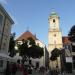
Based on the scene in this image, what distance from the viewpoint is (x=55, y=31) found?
81.8 meters

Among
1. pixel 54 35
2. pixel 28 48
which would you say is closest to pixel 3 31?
pixel 28 48

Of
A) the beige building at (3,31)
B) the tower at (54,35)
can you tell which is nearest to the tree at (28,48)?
the beige building at (3,31)

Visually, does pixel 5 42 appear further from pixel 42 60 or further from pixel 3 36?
pixel 42 60

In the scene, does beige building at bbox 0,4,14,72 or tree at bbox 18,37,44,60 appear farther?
tree at bbox 18,37,44,60

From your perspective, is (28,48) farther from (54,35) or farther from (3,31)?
(54,35)

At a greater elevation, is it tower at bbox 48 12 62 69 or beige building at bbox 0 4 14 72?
tower at bbox 48 12 62 69

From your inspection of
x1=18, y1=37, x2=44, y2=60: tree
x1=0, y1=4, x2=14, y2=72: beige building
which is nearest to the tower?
x1=18, y1=37, x2=44, y2=60: tree

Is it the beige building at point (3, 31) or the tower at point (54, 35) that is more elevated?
the tower at point (54, 35)

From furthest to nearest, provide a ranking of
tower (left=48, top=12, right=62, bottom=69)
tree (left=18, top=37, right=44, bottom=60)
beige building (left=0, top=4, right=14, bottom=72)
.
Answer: tower (left=48, top=12, right=62, bottom=69) → tree (left=18, top=37, right=44, bottom=60) → beige building (left=0, top=4, right=14, bottom=72)

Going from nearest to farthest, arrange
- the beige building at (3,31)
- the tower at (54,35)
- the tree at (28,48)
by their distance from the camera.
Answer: the beige building at (3,31) < the tree at (28,48) < the tower at (54,35)

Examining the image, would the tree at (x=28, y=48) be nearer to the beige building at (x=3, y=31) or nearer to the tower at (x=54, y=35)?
the beige building at (x=3, y=31)

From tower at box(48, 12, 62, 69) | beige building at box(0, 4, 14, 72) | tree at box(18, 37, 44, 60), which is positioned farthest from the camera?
tower at box(48, 12, 62, 69)

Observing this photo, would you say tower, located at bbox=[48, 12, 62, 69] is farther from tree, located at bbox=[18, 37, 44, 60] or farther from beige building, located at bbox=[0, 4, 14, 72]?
beige building, located at bbox=[0, 4, 14, 72]

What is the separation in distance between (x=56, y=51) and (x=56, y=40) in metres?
18.3
